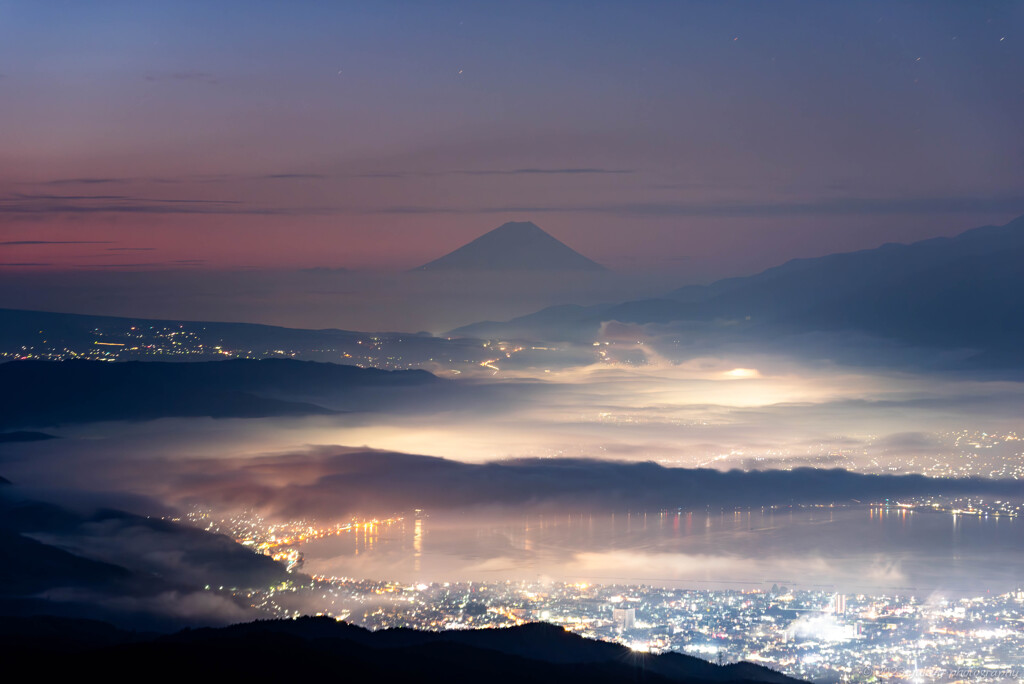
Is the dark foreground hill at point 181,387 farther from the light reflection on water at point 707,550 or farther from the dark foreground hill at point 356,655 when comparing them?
the dark foreground hill at point 356,655

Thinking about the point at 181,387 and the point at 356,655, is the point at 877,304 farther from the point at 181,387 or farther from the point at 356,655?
the point at 356,655

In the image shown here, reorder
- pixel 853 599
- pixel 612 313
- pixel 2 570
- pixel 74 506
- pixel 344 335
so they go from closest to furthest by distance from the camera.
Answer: pixel 2 570 < pixel 853 599 < pixel 74 506 < pixel 344 335 < pixel 612 313

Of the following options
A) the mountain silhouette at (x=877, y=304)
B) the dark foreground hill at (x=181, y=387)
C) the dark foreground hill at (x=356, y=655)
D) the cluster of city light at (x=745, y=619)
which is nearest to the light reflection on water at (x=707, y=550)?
the cluster of city light at (x=745, y=619)

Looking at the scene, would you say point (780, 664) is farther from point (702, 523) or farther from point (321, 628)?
point (702, 523)

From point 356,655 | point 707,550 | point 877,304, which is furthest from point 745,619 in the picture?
point 877,304

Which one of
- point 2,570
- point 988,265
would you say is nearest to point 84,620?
point 2,570
